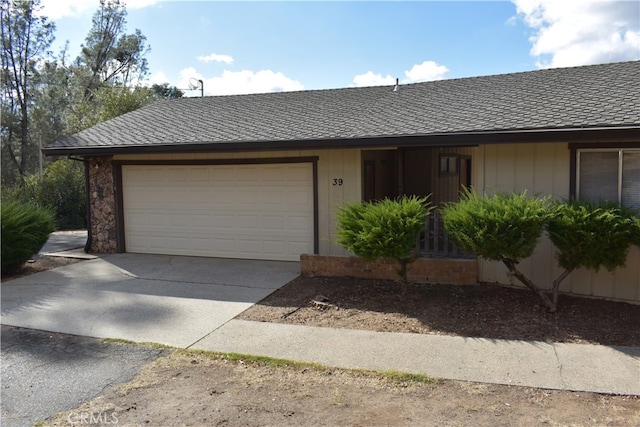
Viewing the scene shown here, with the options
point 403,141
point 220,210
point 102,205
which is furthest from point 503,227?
point 102,205

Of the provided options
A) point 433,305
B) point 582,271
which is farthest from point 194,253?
point 582,271

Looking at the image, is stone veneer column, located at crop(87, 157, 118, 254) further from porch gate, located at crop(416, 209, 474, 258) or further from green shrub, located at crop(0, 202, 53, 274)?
porch gate, located at crop(416, 209, 474, 258)

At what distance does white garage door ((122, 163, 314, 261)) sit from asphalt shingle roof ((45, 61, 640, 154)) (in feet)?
3.01

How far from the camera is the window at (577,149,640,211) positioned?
6.87m

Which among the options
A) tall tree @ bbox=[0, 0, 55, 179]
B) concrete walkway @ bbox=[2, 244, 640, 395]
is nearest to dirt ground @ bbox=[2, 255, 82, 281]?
concrete walkway @ bbox=[2, 244, 640, 395]

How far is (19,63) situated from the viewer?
29.7 metres

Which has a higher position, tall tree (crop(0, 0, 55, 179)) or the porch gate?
tall tree (crop(0, 0, 55, 179))

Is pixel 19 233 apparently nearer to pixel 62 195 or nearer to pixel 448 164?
pixel 448 164

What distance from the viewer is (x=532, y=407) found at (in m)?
3.96

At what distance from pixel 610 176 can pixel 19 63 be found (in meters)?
33.4

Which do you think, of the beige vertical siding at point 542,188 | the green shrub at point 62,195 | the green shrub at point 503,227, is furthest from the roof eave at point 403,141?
the green shrub at point 62,195

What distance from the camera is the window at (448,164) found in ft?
38.0

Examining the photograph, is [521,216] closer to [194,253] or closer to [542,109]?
[542,109]

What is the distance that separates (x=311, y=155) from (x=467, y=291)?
4123 mm
